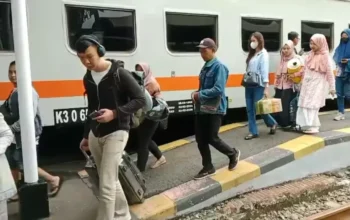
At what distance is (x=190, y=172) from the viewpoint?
4797mm

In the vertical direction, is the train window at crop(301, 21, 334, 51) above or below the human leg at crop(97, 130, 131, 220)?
above

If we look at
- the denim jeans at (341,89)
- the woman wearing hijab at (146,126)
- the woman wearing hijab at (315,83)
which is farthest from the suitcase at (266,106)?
the denim jeans at (341,89)

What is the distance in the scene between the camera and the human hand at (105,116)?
320 centimetres

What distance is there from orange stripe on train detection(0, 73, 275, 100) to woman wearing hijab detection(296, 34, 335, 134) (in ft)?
5.60

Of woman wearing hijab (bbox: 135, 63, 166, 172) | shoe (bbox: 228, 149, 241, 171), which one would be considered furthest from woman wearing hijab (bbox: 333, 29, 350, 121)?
woman wearing hijab (bbox: 135, 63, 166, 172)

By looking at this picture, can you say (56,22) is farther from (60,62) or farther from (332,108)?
(332,108)

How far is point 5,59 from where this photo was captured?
4.98m

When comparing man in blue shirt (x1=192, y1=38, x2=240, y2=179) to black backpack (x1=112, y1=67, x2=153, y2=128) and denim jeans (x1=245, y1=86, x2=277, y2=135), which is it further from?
denim jeans (x1=245, y1=86, x2=277, y2=135)

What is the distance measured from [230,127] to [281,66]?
133 centimetres

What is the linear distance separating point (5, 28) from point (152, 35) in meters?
2.03

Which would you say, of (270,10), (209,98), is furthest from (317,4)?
(209,98)

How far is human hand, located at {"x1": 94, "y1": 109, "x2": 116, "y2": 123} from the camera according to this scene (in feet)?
10.5

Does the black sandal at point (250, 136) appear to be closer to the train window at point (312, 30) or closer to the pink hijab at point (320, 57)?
the pink hijab at point (320, 57)

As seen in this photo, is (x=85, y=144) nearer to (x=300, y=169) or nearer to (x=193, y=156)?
(x=193, y=156)
